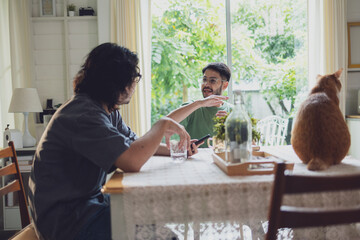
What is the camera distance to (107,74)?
137 centimetres

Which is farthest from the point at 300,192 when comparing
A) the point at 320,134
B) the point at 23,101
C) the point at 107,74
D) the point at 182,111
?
the point at 23,101

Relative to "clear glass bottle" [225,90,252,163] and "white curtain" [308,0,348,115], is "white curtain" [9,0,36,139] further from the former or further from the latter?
"white curtain" [308,0,348,115]

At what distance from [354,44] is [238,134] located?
3004mm

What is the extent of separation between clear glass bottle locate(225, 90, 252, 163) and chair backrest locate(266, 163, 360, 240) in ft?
1.28

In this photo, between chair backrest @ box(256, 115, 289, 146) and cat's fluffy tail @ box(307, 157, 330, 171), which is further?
chair backrest @ box(256, 115, 289, 146)

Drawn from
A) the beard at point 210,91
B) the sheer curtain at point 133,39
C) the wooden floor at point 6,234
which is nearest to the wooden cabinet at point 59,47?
the sheer curtain at point 133,39

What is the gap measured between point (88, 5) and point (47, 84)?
96cm

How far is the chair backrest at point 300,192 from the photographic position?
2.72ft

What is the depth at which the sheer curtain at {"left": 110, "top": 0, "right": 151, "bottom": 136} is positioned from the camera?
3.34 metres

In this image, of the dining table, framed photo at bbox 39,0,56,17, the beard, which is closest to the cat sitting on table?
the dining table

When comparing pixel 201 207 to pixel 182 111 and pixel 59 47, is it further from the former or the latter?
pixel 59 47

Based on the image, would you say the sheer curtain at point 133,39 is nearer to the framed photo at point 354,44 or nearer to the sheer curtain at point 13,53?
the sheer curtain at point 13,53

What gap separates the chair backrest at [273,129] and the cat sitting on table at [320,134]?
86.0 inches

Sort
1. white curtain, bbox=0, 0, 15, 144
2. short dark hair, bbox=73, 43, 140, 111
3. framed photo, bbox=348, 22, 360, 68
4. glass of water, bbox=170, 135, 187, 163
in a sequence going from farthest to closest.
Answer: framed photo, bbox=348, 22, 360, 68
white curtain, bbox=0, 0, 15, 144
glass of water, bbox=170, 135, 187, 163
short dark hair, bbox=73, 43, 140, 111
